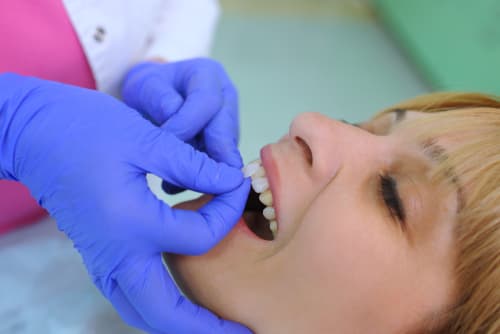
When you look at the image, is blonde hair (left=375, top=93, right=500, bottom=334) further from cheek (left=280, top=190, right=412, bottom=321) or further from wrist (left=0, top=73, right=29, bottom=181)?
wrist (left=0, top=73, right=29, bottom=181)

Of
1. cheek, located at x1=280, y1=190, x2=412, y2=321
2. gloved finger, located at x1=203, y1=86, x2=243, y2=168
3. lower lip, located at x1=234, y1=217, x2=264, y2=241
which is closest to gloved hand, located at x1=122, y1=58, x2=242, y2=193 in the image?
gloved finger, located at x1=203, y1=86, x2=243, y2=168

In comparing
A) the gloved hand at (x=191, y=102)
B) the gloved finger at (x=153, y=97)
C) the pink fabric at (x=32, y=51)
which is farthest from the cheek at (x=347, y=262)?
the pink fabric at (x=32, y=51)

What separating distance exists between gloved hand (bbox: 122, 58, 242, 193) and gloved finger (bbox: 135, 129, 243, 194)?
0.32ft

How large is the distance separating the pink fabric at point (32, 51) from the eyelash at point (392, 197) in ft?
1.82

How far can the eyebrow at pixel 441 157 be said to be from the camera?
672 millimetres

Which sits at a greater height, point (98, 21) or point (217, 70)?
point (98, 21)

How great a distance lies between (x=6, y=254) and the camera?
0.88 meters

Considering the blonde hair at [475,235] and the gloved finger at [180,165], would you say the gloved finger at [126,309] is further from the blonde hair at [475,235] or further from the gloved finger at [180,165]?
the blonde hair at [475,235]

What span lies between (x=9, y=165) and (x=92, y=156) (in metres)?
0.13

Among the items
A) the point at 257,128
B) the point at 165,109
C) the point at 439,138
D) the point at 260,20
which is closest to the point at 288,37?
the point at 260,20

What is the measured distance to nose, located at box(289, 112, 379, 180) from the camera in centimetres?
74

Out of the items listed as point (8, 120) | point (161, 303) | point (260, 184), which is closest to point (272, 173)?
point (260, 184)

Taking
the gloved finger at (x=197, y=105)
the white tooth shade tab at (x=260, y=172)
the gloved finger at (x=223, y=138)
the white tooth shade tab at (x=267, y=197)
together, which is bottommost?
the white tooth shade tab at (x=267, y=197)

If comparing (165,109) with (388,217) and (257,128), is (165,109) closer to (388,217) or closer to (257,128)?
(388,217)
